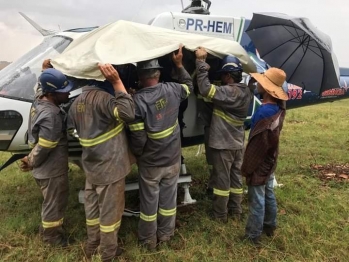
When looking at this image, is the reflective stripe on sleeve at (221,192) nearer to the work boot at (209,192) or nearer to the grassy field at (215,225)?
the grassy field at (215,225)

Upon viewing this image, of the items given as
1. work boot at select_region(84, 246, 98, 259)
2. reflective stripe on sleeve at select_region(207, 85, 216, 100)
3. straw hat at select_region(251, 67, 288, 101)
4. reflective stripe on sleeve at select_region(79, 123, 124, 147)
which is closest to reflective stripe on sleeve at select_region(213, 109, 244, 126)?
reflective stripe on sleeve at select_region(207, 85, 216, 100)

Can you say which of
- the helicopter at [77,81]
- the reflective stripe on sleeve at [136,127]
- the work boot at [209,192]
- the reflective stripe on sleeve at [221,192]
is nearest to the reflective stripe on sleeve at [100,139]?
the reflective stripe on sleeve at [136,127]

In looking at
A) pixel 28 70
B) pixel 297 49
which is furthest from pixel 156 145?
pixel 297 49

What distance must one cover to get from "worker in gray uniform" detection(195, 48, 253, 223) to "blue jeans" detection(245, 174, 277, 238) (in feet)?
1.92

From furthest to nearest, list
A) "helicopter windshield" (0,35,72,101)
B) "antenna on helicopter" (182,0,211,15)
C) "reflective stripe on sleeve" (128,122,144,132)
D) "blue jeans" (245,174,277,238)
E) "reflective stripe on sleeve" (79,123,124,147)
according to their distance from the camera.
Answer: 1. "antenna on helicopter" (182,0,211,15)
2. "helicopter windshield" (0,35,72,101)
3. "blue jeans" (245,174,277,238)
4. "reflective stripe on sleeve" (128,122,144,132)
5. "reflective stripe on sleeve" (79,123,124,147)

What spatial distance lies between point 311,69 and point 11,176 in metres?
5.39

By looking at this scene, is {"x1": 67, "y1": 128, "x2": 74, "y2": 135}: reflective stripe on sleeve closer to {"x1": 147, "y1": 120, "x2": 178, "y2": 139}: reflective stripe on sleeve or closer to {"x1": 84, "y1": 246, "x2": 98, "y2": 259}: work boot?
{"x1": 147, "y1": 120, "x2": 178, "y2": 139}: reflective stripe on sleeve

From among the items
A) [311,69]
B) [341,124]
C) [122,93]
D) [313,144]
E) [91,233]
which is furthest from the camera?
[341,124]

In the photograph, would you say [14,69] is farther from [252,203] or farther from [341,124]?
[341,124]

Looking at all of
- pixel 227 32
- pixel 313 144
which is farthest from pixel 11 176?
pixel 313 144

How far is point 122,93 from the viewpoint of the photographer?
124 inches

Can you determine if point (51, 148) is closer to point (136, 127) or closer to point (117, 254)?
point (136, 127)

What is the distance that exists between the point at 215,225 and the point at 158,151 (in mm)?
1308

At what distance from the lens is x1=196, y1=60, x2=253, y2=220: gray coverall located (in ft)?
13.1
